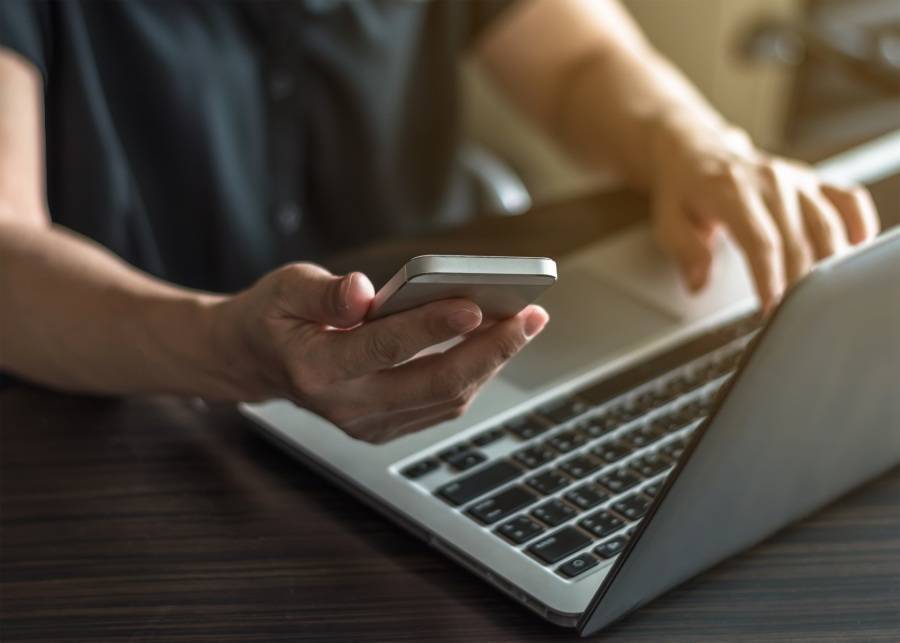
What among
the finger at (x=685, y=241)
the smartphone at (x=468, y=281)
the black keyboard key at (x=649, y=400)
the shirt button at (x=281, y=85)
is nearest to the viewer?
the smartphone at (x=468, y=281)

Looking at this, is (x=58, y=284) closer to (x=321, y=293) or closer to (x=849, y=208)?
(x=321, y=293)

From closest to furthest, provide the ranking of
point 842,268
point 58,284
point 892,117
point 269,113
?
point 842,268 → point 58,284 → point 269,113 → point 892,117

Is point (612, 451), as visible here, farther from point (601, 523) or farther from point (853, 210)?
point (853, 210)

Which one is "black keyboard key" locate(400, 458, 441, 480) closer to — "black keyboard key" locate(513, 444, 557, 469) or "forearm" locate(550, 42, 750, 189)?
"black keyboard key" locate(513, 444, 557, 469)

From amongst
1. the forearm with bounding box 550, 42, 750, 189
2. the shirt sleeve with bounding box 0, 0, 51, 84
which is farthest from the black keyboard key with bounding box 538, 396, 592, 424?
the shirt sleeve with bounding box 0, 0, 51, 84

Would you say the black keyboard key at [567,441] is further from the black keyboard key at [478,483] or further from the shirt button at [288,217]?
the shirt button at [288,217]

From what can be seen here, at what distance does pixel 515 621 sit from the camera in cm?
54

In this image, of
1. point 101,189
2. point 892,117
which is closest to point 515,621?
point 101,189

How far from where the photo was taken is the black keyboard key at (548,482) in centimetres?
59

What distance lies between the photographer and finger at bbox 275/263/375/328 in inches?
20.1

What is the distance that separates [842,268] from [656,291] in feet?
1.21

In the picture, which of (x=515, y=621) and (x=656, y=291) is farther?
(x=656, y=291)

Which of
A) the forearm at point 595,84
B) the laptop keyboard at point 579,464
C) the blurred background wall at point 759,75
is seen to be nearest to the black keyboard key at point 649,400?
the laptop keyboard at point 579,464

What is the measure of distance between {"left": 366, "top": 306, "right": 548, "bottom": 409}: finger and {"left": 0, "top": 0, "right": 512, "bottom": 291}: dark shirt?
0.52m
